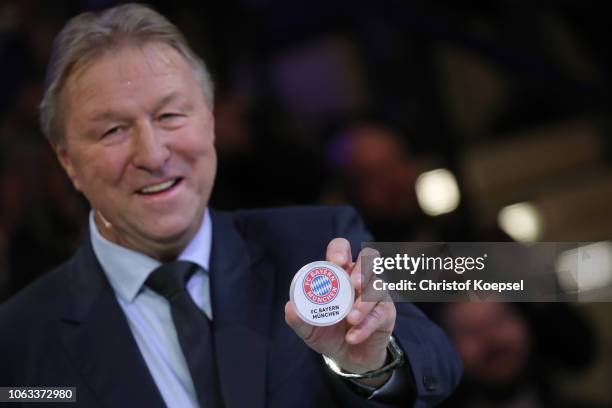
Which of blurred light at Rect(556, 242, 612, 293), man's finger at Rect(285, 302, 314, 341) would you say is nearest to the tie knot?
man's finger at Rect(285, 302, 314, 341)

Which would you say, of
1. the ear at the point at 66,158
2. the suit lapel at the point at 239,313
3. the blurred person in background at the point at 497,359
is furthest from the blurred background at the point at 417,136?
the suit lapel at the point at 239,313

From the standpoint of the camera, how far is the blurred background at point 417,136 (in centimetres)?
179

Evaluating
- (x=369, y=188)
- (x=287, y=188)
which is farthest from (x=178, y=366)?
(x=369, y=188)

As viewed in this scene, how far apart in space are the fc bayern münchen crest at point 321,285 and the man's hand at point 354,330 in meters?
0.02

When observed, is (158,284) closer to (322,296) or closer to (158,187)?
(158,187)

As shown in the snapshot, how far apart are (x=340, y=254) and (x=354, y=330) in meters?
0.08

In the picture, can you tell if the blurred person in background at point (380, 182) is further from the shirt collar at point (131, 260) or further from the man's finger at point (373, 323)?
the man's finger at point (373, 323)

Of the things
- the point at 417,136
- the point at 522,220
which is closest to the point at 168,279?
the point at 522,220

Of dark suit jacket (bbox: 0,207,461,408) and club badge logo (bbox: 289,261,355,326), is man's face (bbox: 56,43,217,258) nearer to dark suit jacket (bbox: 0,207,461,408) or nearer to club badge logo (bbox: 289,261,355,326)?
dark suit jacket (bbox: 0,207,461,408)

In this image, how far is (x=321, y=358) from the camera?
1.06 meters

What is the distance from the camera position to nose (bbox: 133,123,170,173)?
1.04 meters

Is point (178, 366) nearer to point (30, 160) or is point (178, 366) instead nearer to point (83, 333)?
point (83, 333)

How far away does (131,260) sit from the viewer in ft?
3.62

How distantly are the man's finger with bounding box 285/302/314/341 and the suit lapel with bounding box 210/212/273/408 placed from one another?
0.15 meters
